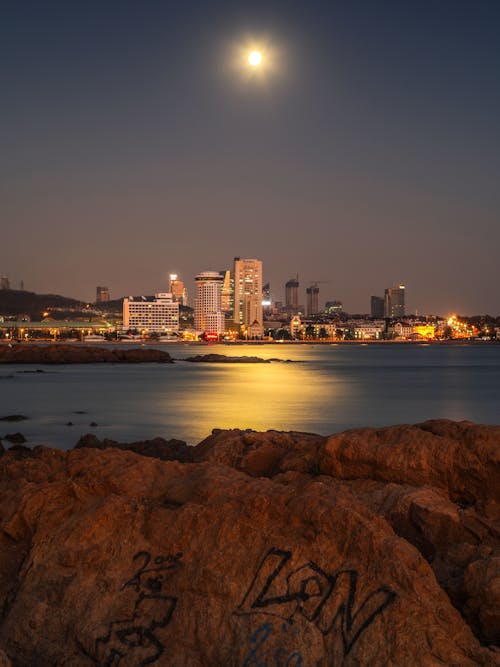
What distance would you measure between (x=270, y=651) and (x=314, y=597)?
0.45 meters

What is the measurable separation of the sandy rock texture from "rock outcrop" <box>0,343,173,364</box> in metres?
86.5

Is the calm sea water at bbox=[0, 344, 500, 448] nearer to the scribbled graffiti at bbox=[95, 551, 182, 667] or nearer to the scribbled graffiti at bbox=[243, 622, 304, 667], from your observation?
the scribbled graffiti at bbox=[95, 551, 182, 667]

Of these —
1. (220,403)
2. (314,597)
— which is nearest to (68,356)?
(220,403)

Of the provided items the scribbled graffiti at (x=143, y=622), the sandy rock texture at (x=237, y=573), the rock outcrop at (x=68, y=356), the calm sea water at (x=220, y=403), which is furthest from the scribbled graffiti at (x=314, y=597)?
the rock outcrop at (x=68, y=356)

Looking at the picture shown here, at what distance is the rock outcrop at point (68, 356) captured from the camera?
90625mm

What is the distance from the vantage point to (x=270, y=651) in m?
4.66

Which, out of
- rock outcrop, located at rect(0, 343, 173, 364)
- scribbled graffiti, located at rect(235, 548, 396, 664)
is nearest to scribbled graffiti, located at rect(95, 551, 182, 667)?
scribbled graffiti, located at rect(235, 548, 396, 664)

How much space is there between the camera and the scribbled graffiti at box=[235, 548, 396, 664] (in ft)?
15.1

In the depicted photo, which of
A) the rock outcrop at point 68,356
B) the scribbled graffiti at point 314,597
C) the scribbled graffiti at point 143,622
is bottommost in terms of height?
the rock outcrop at point 68,356

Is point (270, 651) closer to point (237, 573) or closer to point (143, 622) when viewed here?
point (237, 573)

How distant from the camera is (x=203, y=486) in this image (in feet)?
20.8

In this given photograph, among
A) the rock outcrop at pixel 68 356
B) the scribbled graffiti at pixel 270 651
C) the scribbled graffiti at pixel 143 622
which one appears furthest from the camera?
the rock outcrop at pixel 68 356

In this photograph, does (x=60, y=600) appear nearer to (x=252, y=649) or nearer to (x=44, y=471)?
(x=252, y=649)

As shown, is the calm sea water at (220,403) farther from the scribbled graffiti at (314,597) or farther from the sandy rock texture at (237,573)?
the scribbled graffiti at (314,597)
